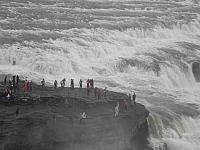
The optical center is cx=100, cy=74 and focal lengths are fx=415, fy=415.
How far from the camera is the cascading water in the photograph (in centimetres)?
3488

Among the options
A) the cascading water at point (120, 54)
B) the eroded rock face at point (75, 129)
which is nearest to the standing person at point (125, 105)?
the eroded rock face at point (75, 129)

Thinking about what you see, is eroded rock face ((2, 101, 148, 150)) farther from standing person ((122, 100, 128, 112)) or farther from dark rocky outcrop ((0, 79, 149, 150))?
standing person ((122, 100, 128, 112))

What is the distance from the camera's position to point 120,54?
163 ft

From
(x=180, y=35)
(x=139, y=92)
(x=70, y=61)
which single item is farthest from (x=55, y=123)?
(x=180, y=35)

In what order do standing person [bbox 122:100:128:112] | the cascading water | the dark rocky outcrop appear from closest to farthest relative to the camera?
the dark rocky outcrop < standing person [bbox 122:100:128:112] < the cascading water

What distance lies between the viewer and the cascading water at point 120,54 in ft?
114

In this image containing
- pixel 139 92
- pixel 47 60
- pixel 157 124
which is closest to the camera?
pixel 157 124

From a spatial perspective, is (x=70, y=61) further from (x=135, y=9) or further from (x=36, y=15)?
(x=135, y=9)

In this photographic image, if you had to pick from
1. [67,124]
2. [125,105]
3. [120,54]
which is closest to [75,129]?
[67,124]

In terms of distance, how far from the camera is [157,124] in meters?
32.0

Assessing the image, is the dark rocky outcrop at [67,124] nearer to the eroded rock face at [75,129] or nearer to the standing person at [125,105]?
the eroded rock face at [75,129]

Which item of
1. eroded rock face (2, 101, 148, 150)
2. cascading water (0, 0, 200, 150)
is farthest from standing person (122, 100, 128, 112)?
cascading water (0, 0, 200, 150)

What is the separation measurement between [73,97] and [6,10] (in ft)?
116

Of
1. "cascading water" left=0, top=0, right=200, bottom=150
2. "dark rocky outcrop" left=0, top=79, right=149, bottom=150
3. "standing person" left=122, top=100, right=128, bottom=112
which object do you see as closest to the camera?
"dark rocky outcrop" left=0, top=79, right=149, bottom=150
